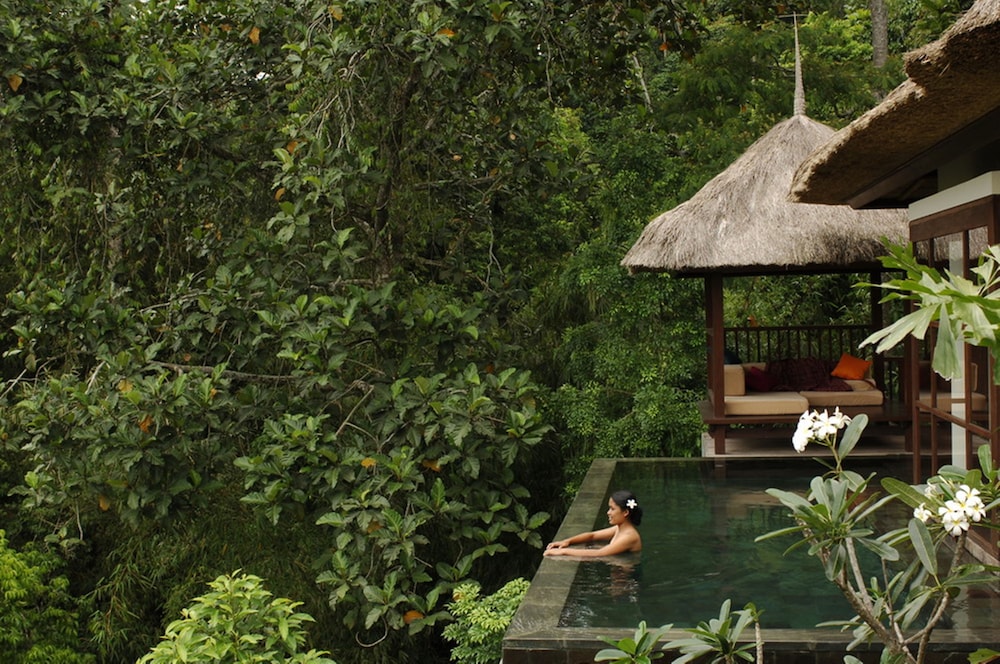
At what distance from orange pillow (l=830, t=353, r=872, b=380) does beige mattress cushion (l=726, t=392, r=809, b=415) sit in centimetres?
89

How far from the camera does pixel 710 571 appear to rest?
5363mm

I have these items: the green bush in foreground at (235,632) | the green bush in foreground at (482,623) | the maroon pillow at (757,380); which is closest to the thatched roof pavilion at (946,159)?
the green bush in foreground at (482,623)

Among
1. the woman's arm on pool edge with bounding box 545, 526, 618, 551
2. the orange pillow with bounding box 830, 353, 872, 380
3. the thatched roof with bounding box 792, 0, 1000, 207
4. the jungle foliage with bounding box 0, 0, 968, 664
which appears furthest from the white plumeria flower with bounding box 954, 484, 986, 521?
the orange pillow with bounding box 830, 353, 872, 380

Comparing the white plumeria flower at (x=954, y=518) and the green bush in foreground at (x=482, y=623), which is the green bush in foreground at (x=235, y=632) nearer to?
the green bush in foreground at (x=482, y=623)

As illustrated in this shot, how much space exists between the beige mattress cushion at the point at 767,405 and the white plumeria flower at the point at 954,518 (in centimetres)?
550

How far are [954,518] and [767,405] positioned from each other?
5593 millimetres

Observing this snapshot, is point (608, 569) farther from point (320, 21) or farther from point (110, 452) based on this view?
point (320, 21)

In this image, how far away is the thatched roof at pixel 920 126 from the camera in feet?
11.4

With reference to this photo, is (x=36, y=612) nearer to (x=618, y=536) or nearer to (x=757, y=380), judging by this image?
(x=618, y=536)

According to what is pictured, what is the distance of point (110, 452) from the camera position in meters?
6.12

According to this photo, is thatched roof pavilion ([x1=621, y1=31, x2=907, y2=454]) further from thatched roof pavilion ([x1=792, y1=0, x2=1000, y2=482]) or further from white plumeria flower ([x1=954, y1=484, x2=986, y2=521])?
white plumeria flower ([x1=954, y1=484, x2=986, y2=521])

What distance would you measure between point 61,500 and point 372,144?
308cm

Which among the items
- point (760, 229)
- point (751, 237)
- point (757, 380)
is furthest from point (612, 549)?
point (757, 380)

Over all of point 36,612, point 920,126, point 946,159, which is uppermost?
point 920,126
